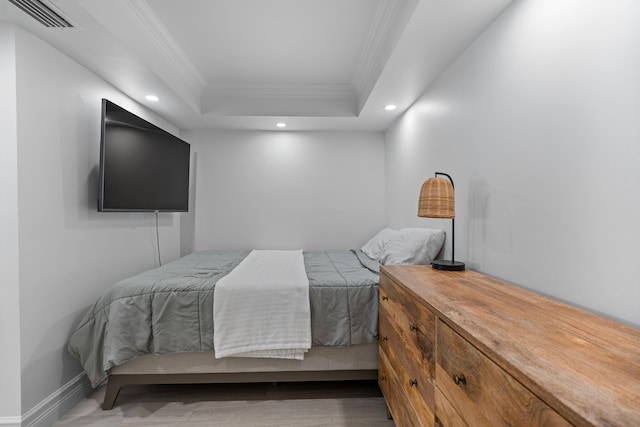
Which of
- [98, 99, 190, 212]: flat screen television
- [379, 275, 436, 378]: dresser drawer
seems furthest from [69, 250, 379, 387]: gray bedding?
[98, 99, 190, 212]: flat screen television

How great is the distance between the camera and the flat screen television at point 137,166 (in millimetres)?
2186

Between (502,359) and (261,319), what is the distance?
1.49m

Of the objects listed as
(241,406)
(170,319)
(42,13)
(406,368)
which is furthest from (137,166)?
(406,368)

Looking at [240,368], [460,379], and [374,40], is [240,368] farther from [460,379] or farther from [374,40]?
[374,40]

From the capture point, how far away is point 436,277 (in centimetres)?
159

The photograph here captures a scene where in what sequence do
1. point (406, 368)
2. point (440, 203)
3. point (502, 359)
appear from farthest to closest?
1. point (440, 203)
2. point (406, 368)
3. point (502, 359)

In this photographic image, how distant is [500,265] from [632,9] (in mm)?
1110

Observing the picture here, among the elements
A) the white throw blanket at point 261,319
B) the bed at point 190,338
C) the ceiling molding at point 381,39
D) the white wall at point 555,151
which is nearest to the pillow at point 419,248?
the white wall at point 555,151

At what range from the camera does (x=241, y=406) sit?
1978 millimetres

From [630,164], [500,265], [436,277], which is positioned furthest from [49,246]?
[630,164]

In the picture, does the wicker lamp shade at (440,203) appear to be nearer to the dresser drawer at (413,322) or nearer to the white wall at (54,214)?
the dresser drawer at (413,322)

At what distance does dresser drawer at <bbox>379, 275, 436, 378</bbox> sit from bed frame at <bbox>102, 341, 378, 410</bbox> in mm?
494

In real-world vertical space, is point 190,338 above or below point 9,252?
below

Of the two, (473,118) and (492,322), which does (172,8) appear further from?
(492,322)
